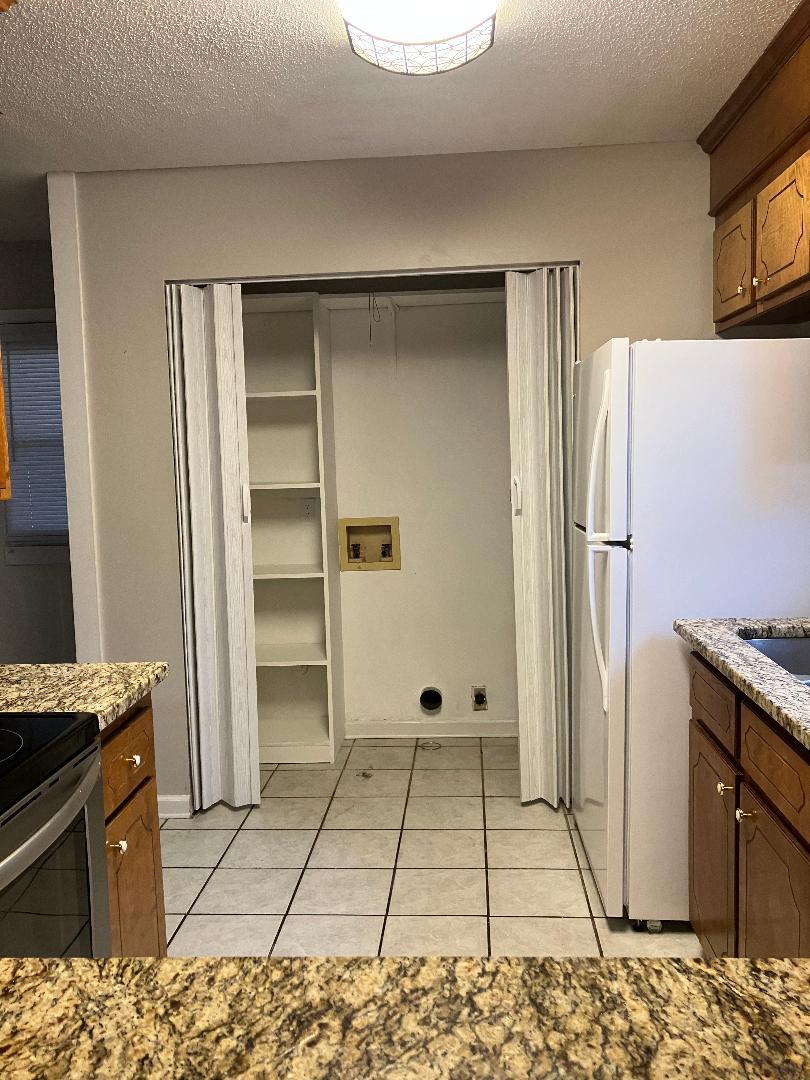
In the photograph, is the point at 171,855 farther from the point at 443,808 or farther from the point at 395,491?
the point at 395,491

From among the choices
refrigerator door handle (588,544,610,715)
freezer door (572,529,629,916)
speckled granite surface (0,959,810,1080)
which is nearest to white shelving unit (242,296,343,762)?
freezer door (572,529,629,916)

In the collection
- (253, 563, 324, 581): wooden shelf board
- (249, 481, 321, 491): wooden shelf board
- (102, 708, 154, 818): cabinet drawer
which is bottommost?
(102, 708, 154, 818): cabinet drawer

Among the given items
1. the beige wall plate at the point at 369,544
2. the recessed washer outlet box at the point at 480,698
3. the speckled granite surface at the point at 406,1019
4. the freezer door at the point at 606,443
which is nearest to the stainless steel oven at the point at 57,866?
the speckled granite surface at the point at 406,1019

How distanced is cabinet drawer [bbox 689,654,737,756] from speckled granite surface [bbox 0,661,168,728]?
1.40m

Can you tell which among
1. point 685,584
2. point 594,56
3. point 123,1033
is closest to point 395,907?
point 685,584

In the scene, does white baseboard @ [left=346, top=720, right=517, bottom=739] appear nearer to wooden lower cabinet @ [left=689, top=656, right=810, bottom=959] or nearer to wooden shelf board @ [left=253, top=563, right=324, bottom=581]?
wooden shelf board @ [left=253, top=563, right=324, bottom=581]

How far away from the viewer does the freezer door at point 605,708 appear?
248 centimetres

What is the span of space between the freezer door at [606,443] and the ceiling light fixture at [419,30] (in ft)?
2.71

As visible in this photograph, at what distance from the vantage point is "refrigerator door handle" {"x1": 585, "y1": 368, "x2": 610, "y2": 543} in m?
2.46

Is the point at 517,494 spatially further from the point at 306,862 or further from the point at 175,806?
the point at 175,806

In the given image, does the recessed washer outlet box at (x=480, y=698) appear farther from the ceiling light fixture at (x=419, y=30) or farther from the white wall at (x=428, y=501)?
the ceiling light fixture at (x=419, y=30)

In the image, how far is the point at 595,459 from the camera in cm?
258

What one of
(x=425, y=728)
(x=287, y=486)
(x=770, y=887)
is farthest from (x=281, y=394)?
(x=770, y=887)

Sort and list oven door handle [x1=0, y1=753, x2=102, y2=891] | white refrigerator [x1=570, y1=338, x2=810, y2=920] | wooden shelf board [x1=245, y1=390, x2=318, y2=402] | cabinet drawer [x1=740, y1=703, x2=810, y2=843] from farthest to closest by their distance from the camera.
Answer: wooden shelf board [x1=245, y1=390, x2=318, y2=402] < white refrigerator [x1=570, y1=338, x2=810, y2=920] < cabinet drawer [x1=740, y1=703, x2=810, y2=843] < oven door handle [x1=0, y1=753, x2=102, y2=891]
